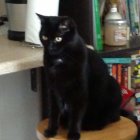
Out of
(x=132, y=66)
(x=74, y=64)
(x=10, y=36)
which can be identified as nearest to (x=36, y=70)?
(x=10, y=36)

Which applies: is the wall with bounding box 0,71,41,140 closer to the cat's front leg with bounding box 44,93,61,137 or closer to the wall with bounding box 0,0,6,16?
the wall with bounding box 0,0,6,16

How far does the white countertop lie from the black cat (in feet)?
0.40

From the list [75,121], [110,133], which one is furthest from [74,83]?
[110,133]

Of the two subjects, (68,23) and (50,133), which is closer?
(68,23)

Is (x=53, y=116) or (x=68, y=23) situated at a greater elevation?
(x=68, y=23)

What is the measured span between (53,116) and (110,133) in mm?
202

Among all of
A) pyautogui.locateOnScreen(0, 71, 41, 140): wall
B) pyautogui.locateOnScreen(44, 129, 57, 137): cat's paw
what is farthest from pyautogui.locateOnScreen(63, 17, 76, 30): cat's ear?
pyautogui.locateOnScreen(0, 71, 41, 140): wall

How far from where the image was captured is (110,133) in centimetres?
113

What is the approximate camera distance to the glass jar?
1.44 meters

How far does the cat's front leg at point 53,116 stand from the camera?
110 centimetres

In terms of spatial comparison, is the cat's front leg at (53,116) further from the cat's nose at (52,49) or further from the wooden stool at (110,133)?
the cat's nose at (52,49)

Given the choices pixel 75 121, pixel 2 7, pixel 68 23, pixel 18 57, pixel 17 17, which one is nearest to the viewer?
pixel 68 23

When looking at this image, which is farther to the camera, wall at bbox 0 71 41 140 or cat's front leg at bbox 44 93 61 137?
wall at bbox 0 71 41 140

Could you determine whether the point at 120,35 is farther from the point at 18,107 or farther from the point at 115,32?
the point at 18,107
